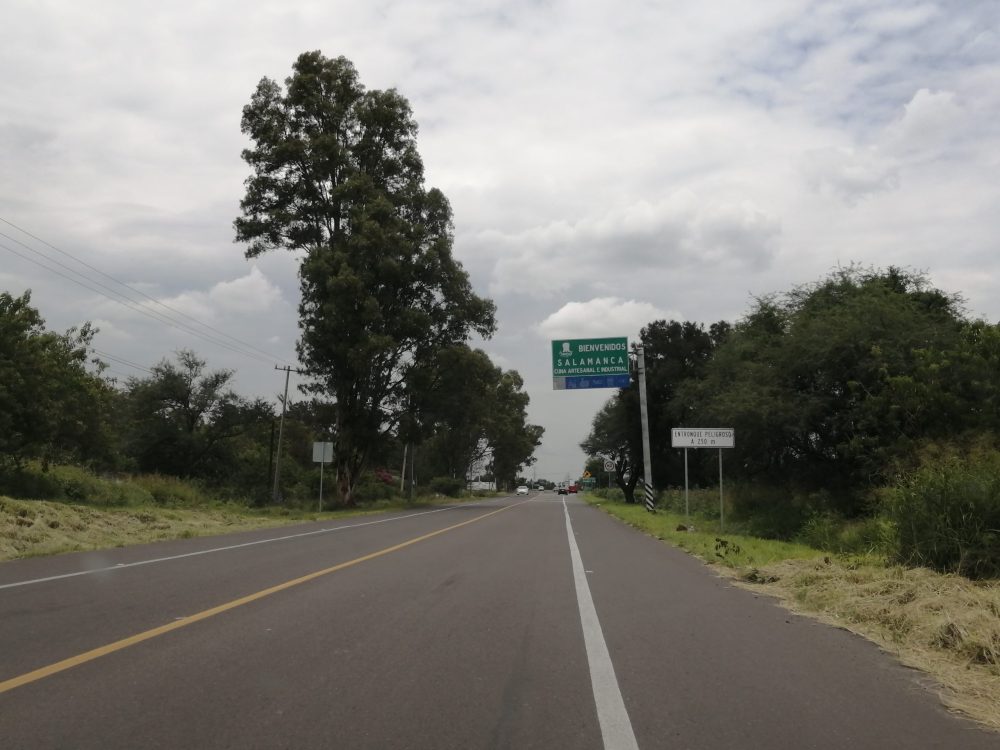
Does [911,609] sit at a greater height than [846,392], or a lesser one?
lesser

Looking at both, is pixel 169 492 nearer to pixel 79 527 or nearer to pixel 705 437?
pixel 79 527

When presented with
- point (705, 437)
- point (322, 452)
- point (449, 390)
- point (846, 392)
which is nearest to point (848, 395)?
point (846, 392)

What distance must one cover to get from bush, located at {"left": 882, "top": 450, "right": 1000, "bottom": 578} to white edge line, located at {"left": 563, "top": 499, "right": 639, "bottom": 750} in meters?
5.30

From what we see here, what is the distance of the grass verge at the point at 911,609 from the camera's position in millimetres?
6125

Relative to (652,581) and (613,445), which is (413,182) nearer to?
(613,445)

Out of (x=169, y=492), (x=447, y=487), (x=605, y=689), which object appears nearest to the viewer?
(x=605, y=689)

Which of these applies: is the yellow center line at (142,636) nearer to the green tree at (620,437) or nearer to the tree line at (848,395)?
→ the tree line at (848,395)

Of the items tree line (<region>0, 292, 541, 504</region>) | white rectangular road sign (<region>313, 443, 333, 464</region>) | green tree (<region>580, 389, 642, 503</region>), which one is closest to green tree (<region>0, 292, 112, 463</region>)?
tree line (<region>0, 292, 541, 504</region>)

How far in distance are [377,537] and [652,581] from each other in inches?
373

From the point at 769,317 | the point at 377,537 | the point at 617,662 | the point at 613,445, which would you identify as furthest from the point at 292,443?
the point at 617,662

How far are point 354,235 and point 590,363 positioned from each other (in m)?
15.2

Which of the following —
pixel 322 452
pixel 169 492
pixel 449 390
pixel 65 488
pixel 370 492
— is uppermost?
pixel 449 390

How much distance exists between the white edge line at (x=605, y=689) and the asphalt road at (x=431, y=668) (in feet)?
0.07

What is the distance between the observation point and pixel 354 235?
137ft
